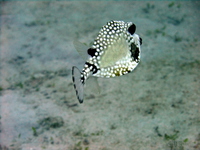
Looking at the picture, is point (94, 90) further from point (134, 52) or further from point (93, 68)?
point (134, 52)

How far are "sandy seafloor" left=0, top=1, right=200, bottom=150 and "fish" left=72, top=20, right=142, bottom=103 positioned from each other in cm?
20

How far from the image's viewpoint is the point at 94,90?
2221 millimetres

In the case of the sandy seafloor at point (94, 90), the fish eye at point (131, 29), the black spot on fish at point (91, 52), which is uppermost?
the fish eye at point (131, 29)

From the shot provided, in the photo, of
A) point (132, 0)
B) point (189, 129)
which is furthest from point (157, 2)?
point (189, 129)

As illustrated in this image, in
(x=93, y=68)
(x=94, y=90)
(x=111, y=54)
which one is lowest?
(x=94, y=90)

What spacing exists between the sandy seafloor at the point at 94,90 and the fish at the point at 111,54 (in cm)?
20

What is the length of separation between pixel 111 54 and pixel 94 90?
412mm

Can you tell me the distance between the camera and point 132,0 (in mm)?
8680

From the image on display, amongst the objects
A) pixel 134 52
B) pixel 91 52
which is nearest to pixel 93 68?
pixel 91 52

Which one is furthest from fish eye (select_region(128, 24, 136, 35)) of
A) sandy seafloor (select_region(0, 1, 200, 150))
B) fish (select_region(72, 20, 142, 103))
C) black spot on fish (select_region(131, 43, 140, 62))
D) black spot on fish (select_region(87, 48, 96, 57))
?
sandy seafloor (select_region(0, 1, 200, 150))

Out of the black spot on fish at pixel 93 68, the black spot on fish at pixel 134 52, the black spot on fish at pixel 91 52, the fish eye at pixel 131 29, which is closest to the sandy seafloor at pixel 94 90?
the black spot on fish at pixel 93 68

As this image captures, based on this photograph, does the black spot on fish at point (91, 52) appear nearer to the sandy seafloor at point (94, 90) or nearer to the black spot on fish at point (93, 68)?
the black spot on fish at point (93, 68)

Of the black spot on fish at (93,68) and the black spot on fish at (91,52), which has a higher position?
the black spot on fish at (91,52)

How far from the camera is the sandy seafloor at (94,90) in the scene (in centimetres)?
348
